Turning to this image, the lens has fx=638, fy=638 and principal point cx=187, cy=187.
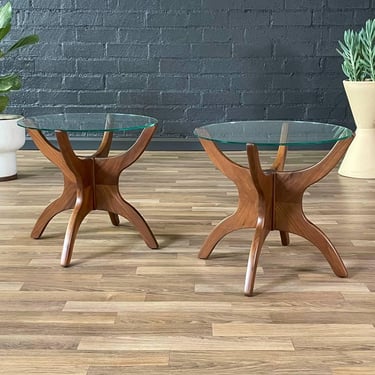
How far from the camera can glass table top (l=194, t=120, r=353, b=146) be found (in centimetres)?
209

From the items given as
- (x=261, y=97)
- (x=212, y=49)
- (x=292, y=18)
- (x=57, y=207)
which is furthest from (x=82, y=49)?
(x=57, y=207)

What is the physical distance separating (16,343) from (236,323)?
614mm

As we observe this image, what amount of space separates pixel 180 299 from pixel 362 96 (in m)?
2.12

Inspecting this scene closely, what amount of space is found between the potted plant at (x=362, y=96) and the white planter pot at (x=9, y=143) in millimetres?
1918

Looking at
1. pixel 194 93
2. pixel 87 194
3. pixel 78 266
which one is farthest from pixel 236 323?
pixel 194 93

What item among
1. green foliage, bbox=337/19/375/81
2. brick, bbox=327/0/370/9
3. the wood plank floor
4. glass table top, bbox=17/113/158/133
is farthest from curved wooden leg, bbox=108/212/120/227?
brick, bbox=327/0/370/9

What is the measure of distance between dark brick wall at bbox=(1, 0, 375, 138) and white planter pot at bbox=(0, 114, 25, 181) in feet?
3.20

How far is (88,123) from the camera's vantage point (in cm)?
258

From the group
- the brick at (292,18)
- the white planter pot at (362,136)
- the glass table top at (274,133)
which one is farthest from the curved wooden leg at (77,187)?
the brick at (292,18)

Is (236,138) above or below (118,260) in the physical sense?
above

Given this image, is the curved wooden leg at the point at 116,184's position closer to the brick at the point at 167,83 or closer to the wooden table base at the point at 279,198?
the wooden table base at the point at 279,198

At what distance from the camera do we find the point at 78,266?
231 cm

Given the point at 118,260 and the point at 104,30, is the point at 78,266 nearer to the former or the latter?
the point at 118,260

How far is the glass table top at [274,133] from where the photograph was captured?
209 centimetres
